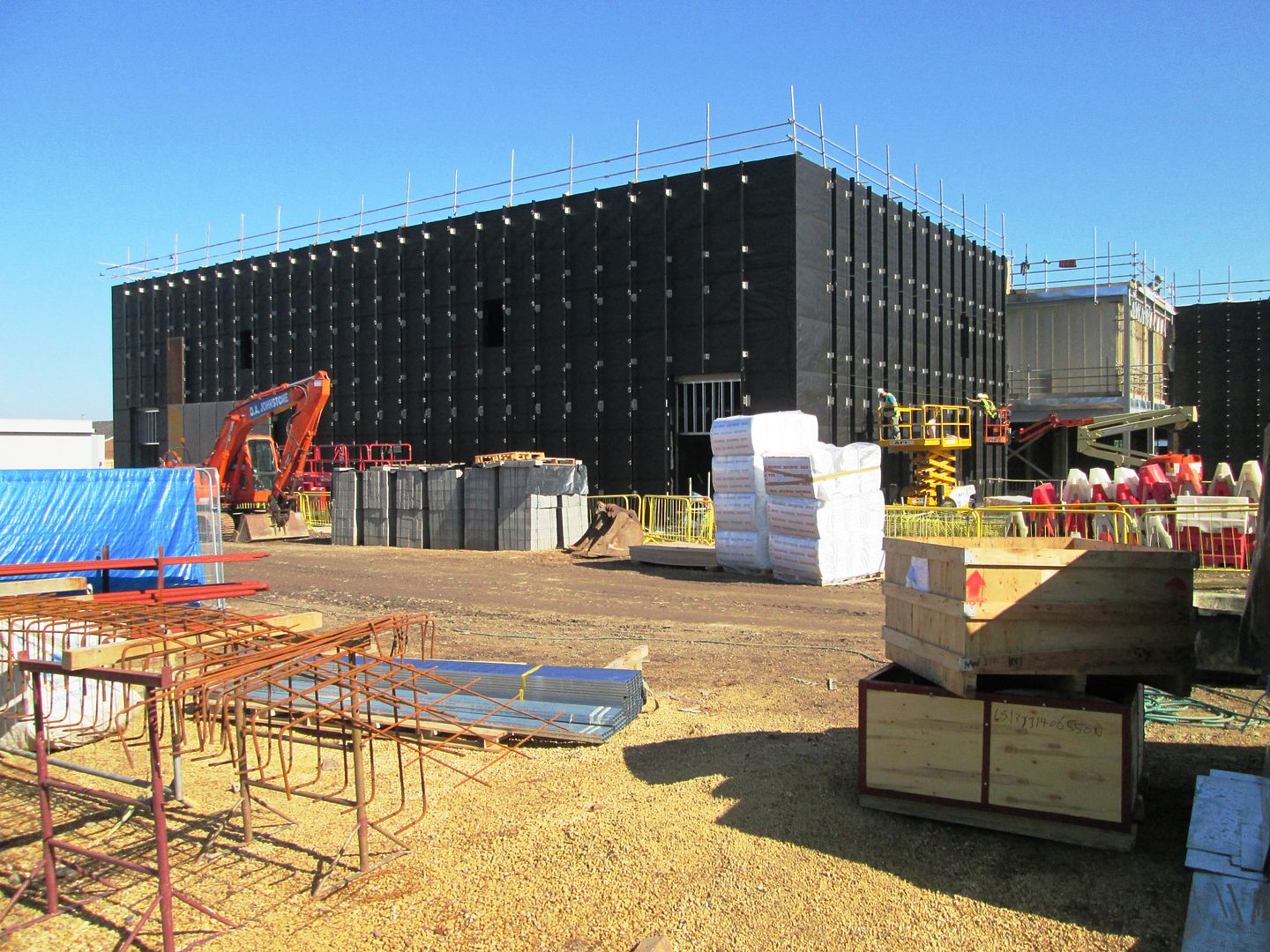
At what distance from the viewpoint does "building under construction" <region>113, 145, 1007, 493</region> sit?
2744 cm

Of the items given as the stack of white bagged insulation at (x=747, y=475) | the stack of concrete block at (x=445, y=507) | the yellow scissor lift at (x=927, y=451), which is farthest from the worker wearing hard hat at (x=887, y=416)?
the stack of concrete block at (x=445, y=507)

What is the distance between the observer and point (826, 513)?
16.9 meters

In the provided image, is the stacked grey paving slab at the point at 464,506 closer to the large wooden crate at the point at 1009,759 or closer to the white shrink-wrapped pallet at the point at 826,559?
the white shrink-wrapped pallet at the point at 826,559

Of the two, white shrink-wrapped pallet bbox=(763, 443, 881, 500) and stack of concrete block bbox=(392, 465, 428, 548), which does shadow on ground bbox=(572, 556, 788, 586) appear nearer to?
white shrink-wrapped pallet bbox=(763, 443, 881, 500)

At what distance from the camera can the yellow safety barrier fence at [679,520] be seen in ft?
76.4

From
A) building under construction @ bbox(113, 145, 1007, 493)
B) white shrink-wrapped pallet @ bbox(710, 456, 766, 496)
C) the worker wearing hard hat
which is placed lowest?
white shrink-wrapped pallet @ bbox(710, 456, 766, 496)

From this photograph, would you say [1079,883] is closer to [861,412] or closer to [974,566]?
[974,566]

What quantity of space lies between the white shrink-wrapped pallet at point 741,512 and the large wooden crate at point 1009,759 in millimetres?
12689

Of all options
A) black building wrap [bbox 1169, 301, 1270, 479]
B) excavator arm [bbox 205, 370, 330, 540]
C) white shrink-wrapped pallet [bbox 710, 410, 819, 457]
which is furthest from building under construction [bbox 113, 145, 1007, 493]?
black building wrap [bbox 1169, 301, 1270, 479]

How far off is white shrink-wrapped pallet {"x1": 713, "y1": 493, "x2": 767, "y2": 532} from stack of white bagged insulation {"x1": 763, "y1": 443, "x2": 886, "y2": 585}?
43 cm

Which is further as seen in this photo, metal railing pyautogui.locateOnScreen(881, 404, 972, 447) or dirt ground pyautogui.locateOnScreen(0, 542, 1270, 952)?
metal railing pyautogui.locateOnScreen(881, 404, 972, 447)

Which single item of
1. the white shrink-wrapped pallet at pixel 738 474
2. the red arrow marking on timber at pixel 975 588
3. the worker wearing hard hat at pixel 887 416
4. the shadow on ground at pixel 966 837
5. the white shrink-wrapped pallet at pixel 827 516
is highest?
the worker wearing hard hat at pixel 887 416

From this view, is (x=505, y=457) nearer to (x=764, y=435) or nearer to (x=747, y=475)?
(x=747, y=475)

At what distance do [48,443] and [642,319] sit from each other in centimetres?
1666
